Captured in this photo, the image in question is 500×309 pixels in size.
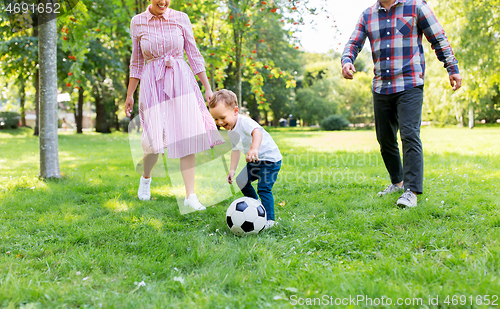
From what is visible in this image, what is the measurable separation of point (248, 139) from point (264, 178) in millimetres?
420

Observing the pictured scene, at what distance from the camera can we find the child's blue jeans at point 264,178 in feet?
10.6

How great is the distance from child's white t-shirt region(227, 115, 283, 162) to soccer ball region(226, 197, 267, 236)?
54 centimetres

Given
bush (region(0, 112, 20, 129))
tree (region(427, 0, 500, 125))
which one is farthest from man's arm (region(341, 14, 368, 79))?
bush (region(0, 112, 20, 129))

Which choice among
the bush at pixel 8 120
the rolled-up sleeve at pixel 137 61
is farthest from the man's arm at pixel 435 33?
the bush at pixel 8 120

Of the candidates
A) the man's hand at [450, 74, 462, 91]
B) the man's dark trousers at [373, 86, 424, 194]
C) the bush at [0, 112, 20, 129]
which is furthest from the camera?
the bush at [0, 112, 20, 129]

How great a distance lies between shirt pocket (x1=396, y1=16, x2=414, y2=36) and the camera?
3652mm

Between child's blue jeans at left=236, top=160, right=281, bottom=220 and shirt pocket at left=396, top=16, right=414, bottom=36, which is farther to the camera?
shirt pocket at left=396, top=16, right=414, bottom=36

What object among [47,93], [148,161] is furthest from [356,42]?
[47,93]

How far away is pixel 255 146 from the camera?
302 centimetres

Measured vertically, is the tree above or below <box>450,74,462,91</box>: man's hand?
above

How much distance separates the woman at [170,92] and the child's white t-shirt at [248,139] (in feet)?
2.02

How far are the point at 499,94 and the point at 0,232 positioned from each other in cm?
3886

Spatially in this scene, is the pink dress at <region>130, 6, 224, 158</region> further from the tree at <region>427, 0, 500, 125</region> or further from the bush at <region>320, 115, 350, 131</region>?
the bush at <region>320, 115, 350, 131</region>

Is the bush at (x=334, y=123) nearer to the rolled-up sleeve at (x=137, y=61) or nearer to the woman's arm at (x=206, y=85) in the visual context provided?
the woman's arm at (x=206, y=85)
